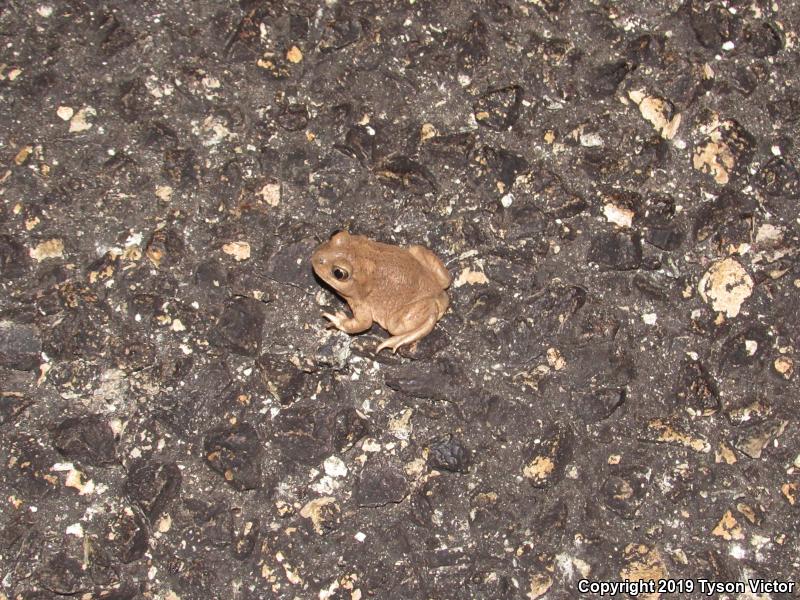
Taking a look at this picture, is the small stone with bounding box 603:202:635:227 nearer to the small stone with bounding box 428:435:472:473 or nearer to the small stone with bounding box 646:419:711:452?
the small stone with bounding box 646:419:711:452

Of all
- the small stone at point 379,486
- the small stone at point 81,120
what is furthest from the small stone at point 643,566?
the small stone at point 81,120

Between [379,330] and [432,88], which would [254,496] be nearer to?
[379,330]

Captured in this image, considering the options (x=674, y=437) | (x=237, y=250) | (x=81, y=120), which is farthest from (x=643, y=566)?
(x=81, y=120)

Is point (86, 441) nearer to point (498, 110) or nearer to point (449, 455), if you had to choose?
point (449, 455)

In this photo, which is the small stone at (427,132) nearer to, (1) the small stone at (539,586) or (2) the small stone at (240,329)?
(2) the small stone at (240,329)

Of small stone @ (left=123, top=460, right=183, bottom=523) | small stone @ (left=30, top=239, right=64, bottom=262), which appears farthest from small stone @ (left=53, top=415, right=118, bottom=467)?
small stone @ (left=30, top=239, right=64, bottom=262)

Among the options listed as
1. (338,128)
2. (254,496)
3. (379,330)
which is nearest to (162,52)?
(338,128)

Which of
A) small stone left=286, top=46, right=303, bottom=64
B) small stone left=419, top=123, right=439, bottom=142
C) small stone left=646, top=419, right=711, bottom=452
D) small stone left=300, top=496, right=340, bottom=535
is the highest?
small stone left=286, top=46, right=303, bottom=64
